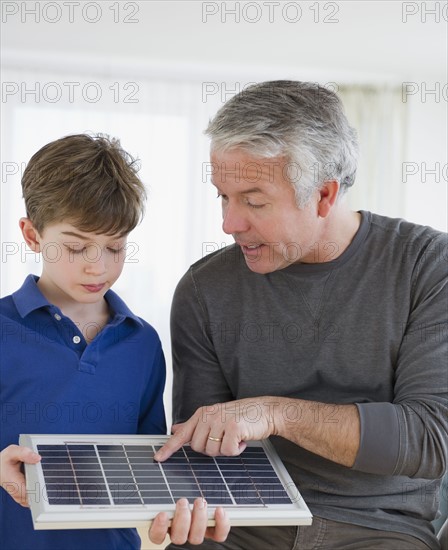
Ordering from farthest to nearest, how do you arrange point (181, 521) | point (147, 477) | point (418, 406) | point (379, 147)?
point (379, 147)
point (418, 406)
point (147, 477)
point (181, 521)

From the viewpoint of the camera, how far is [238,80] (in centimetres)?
625

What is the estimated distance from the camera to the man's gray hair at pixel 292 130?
1.73 meters

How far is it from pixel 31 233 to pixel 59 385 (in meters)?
0.33

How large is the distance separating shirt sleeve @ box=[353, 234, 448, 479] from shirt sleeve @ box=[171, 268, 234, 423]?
399 mm

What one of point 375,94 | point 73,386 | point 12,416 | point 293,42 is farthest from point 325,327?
point 375,94

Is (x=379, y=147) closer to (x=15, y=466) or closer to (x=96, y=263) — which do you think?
(x=96, y=263)

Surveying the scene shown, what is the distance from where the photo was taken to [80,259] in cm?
166

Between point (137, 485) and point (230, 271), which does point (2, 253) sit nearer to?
point (230, 271)

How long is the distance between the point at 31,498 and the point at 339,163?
3.22ft

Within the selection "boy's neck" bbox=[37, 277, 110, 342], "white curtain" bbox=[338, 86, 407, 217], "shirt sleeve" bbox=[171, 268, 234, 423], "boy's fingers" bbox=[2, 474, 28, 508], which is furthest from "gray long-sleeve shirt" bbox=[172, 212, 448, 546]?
"white curtain" bbox=[338, 86, 407, 217]

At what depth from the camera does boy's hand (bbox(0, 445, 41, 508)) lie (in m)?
1.45

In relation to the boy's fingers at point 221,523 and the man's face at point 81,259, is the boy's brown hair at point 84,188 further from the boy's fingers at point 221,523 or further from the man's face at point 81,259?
the boy's fingers at point 221,523

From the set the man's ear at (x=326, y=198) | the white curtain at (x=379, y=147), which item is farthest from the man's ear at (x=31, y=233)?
the white curtain at (x=379, y=147)

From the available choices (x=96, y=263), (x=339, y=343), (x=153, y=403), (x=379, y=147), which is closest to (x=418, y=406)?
(x=339, y=343)
